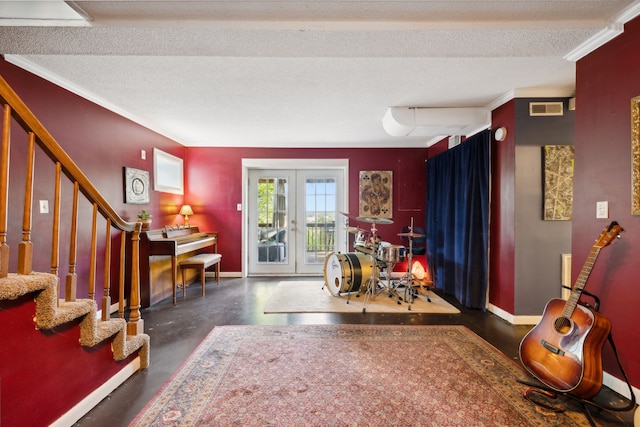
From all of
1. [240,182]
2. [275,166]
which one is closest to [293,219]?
[275,166]

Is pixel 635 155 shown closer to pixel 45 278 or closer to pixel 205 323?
pixel 45 278

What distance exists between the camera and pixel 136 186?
3555 mm

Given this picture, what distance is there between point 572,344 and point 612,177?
111 centimetres

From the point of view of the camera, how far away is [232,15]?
1686 millimetres

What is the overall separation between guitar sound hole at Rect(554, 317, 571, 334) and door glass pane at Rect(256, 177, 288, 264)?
4116mm

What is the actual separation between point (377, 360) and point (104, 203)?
2.23m

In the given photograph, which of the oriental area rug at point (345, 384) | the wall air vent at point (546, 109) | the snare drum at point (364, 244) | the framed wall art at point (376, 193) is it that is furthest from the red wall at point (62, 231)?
the wall air vent at point (546, 109)

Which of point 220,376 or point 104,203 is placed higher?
point 104,203

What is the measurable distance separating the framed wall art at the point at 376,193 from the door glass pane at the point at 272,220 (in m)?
1.44

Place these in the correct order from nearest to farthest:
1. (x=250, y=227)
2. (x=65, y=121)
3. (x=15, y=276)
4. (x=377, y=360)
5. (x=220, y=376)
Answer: (x=15, y=276)
(x=220, y=376)
(x=377, y=360)
(x=65, y=121)
(x=250, y=227)

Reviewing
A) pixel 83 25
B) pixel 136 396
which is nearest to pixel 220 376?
Answer: pixel 136 396

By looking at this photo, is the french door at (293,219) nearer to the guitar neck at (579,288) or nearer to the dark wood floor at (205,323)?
the dark wood floor at (205,323)

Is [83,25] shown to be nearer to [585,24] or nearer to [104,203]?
[104,203]

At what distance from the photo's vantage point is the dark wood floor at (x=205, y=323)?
1662mm
